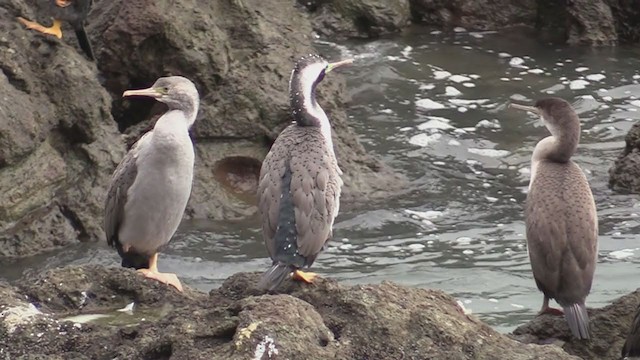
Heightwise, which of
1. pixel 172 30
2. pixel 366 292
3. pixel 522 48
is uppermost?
pixel 366 292

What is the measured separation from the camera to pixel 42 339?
4.59 metres

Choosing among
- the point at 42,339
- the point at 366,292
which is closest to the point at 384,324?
the point at 366,292

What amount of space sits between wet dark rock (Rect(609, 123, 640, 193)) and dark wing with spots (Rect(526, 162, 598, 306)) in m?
4.04

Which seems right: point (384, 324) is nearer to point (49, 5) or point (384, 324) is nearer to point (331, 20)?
point (49, 5)

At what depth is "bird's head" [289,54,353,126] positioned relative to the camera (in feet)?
22.4

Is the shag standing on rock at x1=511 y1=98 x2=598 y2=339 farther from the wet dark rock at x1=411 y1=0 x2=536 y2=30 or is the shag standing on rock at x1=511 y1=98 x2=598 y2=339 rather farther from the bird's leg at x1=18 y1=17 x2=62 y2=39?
the wet dark rock at x1=411 y1=0 x2=536 y2=30

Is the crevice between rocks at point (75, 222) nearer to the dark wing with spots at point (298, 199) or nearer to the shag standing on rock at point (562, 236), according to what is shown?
the dark wing with spots at point (298, 199)

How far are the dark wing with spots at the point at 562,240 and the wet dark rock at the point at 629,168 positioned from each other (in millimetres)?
4036

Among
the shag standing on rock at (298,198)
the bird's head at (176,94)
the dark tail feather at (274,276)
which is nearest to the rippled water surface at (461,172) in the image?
the bird's head at (176,94)

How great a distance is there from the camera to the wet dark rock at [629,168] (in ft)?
36.8

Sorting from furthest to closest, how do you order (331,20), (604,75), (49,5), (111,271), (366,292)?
(331,20), (604,75), (49,5), (111,271), (366,292)

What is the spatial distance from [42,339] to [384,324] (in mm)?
1240

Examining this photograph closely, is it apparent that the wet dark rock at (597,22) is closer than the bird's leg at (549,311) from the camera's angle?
No

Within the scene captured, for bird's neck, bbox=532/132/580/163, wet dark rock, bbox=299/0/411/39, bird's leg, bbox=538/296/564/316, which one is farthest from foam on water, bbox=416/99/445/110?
bird's leg, bbox=538/296/564/316
